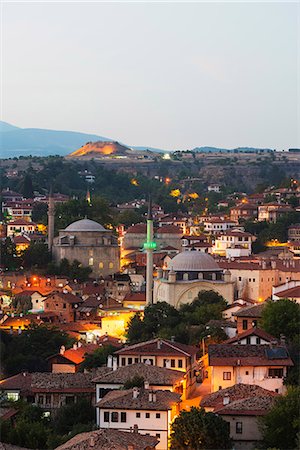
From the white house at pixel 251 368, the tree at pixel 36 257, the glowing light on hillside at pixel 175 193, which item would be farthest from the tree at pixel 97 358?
the glowing light on hillside at pixel 175 193

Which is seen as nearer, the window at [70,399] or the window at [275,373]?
the window at [275,373]

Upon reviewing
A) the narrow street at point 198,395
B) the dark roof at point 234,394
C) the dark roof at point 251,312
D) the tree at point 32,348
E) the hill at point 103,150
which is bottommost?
the tree at point 32,348

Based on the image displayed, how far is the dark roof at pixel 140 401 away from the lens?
18.9 metres

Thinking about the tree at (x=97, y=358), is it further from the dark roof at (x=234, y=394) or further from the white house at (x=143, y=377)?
the dark roof at (x=234, y=394)

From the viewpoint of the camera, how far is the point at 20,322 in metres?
34.1

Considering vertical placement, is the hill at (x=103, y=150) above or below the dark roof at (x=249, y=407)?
above

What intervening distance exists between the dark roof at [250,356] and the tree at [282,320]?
7.15 ft

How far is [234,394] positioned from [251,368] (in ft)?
5.87

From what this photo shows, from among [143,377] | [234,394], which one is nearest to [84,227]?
[143,377]

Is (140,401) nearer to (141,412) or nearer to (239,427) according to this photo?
(141,412)

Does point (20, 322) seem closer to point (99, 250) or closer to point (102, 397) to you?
point (99, 250)

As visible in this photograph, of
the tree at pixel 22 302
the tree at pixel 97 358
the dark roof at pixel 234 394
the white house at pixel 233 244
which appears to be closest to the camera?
the dark roof at pixel 234 394

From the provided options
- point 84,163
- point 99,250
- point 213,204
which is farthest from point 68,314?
point 84,163

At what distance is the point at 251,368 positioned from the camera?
2127cm
